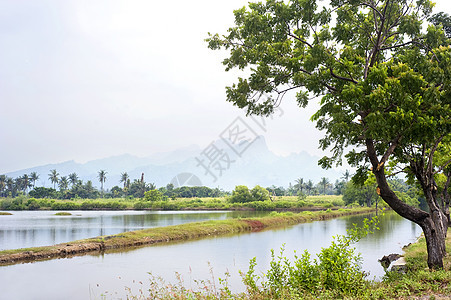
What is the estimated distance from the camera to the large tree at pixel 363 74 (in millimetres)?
8656

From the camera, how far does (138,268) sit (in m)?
17.8

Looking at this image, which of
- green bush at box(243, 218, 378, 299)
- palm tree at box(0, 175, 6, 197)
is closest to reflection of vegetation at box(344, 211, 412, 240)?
green bush at box(243, 218, 378, 299)

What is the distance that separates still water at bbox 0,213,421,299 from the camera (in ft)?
46.4

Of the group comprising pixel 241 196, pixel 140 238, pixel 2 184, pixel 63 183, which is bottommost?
pixel 140 238

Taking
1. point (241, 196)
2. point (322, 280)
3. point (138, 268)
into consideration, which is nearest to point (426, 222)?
point (322, 280)

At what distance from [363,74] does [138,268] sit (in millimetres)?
14037

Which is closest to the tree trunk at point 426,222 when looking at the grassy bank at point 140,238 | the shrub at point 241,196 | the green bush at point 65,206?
the grassy bank at point 140,238

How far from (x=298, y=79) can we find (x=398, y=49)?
3.89 m

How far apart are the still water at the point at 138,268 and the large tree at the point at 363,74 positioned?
22.1ft

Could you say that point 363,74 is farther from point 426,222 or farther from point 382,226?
point 382,226

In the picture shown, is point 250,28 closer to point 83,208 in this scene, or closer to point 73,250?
point 73,250

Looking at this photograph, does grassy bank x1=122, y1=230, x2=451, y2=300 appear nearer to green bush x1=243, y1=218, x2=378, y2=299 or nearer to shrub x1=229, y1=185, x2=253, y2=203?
green bush x1=243, y1=218, x2=378, y2=299

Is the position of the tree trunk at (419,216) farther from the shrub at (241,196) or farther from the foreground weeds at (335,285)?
the shrub at (241,196)

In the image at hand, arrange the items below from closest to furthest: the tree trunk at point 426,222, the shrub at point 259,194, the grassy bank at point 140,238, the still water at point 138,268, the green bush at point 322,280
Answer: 1. the green bush at point 322,280
2. the tree trunk at point 426,222
3. the still water at point 138,268
4. the grassy bank at point 140,238
5. the shrub at point 259,194
